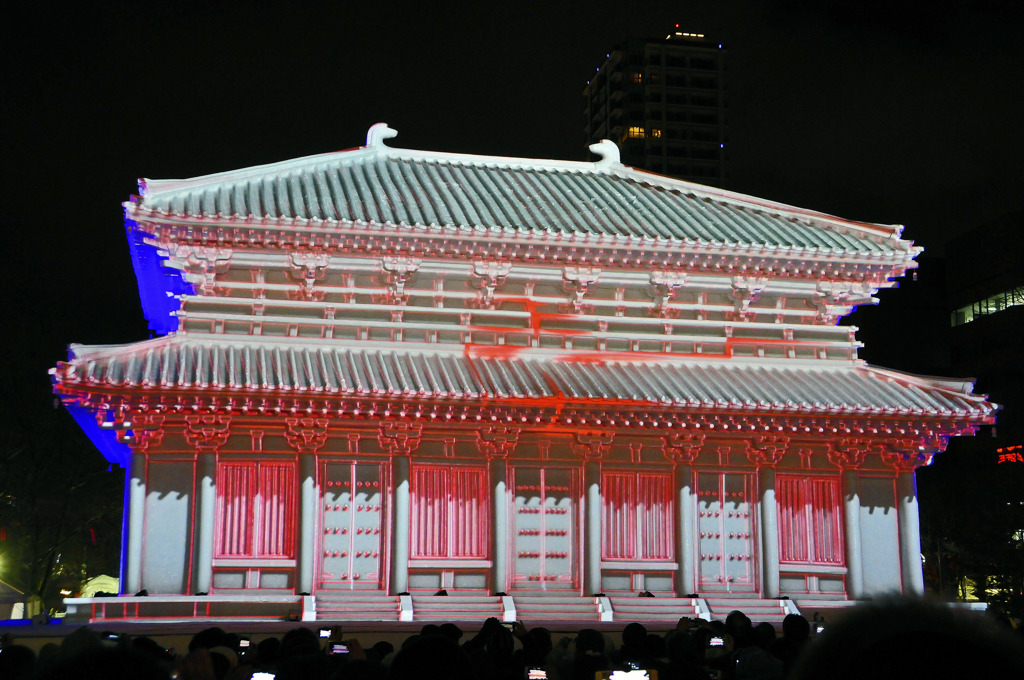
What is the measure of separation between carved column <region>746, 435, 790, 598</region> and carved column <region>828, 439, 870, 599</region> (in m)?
1.20

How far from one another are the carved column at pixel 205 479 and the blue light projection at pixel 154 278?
9.10 feet

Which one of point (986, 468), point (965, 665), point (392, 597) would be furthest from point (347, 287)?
point (986, 468)

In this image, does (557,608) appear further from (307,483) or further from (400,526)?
(307,483)

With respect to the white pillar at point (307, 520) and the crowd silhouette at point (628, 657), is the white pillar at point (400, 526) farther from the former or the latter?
the crowd silhouette at point (628, 657)

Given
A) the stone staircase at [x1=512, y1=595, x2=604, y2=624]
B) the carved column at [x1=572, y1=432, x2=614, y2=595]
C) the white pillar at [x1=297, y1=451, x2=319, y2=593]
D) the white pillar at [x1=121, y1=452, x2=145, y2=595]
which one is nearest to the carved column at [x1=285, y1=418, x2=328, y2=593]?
the white pillar at [x1=297, y1=451, x2=319, y2=593]

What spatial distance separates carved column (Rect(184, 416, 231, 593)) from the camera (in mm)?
19922

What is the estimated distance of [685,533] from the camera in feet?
72.7

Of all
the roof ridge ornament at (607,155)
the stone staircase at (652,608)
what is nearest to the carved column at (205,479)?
the stone staircase at (652,608)

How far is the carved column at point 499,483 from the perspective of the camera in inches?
835

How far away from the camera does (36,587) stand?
43719 millimetres

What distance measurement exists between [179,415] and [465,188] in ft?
29.0

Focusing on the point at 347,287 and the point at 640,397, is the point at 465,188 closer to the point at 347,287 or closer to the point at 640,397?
the point at 347,287

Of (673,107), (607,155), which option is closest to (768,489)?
(607,155)

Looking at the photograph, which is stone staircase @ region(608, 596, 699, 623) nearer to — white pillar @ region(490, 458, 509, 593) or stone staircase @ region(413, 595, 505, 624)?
white pillar @ region(490, 458, 509, 593)
